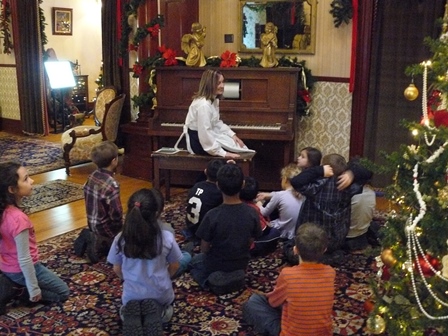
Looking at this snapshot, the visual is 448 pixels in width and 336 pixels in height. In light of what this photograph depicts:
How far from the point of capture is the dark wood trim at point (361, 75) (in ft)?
16.7

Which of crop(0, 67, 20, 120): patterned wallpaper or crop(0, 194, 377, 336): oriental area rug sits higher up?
crop(0, 67, 20, 120): patterned wallpaper

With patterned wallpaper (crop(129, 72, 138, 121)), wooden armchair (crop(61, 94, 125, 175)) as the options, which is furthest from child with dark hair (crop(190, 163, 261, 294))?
patterned wallpaper (crop(129, 72, 138, 121))

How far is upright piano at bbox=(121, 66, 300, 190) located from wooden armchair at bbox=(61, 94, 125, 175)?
2.87 feet

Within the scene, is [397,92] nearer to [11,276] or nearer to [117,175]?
[117,175]

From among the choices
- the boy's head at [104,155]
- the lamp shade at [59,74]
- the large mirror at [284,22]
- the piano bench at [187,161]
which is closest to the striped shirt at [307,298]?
the boy's head at [104,155]

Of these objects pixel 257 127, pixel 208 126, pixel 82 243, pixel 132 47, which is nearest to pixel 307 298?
pixel 82 243

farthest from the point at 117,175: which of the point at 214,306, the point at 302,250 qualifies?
the point at 302,250

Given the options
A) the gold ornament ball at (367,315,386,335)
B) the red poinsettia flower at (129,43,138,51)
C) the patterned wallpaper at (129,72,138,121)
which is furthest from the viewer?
the patterned wallpaper at (129,72,138,121)

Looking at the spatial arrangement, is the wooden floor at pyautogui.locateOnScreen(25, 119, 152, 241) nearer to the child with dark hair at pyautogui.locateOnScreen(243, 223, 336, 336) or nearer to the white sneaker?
the white sneaker

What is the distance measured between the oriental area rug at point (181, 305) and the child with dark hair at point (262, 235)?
58mm

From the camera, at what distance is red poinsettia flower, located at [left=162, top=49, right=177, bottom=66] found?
532 centimetres

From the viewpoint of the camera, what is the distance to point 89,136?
20.2 feet

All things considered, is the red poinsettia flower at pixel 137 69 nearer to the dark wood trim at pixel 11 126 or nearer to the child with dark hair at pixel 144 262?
the child with dark hair at pixel 144 262

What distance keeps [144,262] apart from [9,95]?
267 inches
